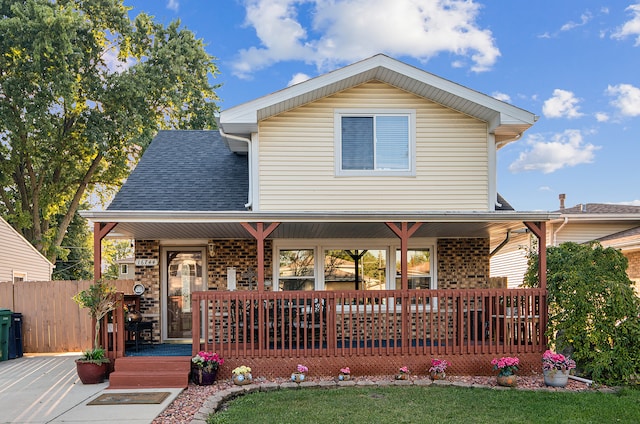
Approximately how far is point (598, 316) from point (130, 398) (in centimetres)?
703

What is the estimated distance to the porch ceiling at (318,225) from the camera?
7707 mm

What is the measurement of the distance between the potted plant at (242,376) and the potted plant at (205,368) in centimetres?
31

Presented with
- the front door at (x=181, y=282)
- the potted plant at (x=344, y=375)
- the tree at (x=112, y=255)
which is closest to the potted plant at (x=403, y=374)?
the potted plant at (x=344, y=375)

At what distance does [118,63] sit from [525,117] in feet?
56.6

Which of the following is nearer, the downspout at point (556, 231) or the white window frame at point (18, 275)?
the downspout at point (556, 231)

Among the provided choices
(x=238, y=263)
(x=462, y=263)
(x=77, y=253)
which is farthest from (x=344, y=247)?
(x=77, y=253)

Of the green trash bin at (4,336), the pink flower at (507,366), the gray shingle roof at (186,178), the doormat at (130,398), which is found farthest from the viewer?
the green trash bin at (4,336)

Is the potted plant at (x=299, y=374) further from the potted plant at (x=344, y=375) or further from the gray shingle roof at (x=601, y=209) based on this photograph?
the gray shingle roof at (x=601, y=209)

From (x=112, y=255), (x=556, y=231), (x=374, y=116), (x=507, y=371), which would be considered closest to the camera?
(x=507, y=371)

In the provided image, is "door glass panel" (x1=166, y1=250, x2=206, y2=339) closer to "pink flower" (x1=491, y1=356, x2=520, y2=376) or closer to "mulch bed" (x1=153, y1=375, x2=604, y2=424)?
"mulch bed" (x1=153, y1=375, x2=604, y2=424)

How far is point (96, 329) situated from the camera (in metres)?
7.71

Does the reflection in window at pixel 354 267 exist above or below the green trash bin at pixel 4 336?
above

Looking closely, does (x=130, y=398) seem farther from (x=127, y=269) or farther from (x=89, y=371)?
(x=127, y=269)

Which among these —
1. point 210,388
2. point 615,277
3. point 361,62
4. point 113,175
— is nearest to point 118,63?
point 113,175
